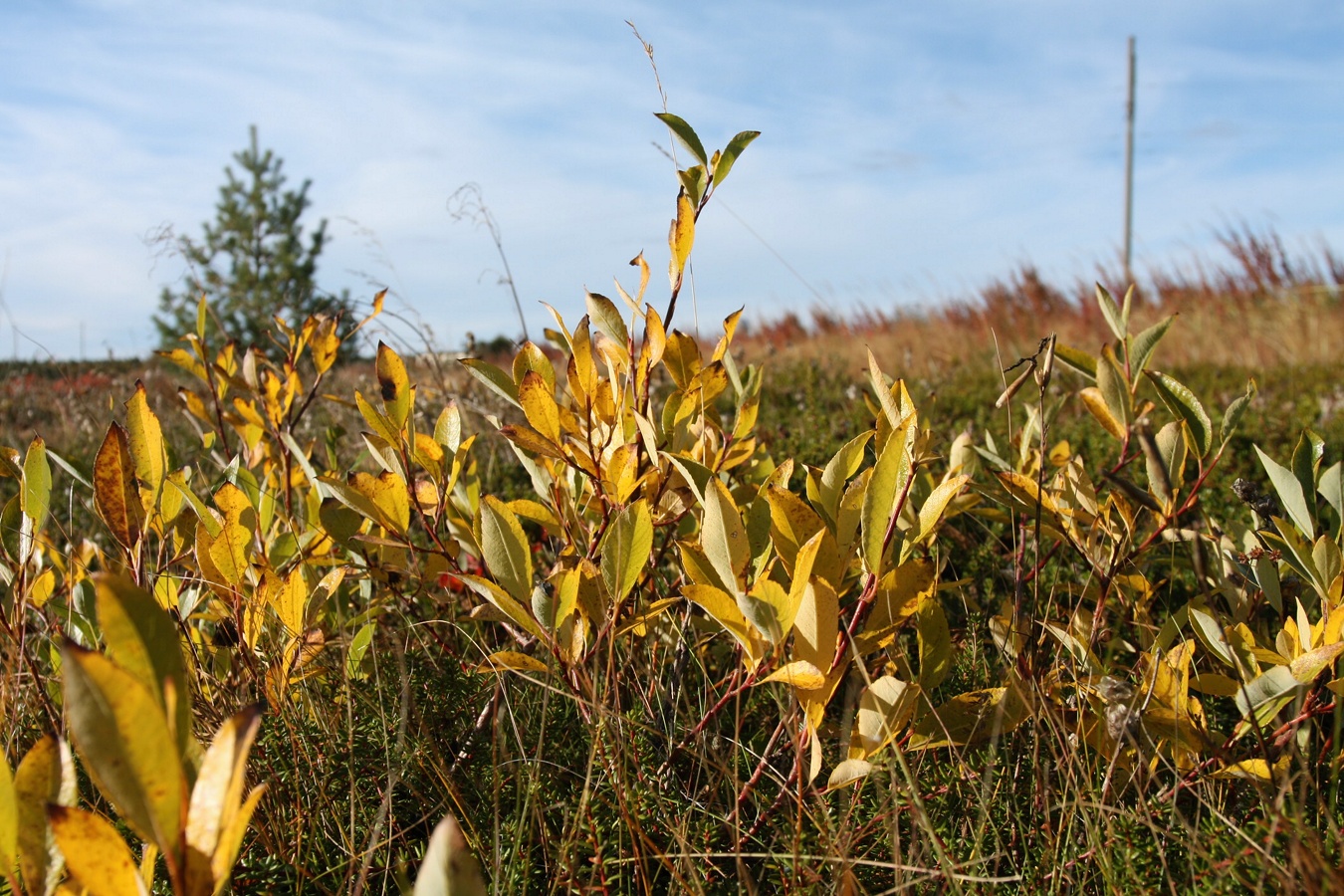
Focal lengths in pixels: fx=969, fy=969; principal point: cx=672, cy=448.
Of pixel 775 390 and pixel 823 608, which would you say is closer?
pixel 823 608

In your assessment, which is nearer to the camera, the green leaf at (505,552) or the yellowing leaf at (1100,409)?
the green leaf at (505,552)

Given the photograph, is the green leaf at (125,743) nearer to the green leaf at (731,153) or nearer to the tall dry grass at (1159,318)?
the green leaf at (731,153)

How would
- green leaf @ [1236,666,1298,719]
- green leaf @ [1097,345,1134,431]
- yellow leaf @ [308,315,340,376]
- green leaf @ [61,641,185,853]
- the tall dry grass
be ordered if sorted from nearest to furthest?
green leaf @ [61,641,185,853] < green leaf @ [1236,666,1298,719] < green leaf @ [1097,345,1134,431] < yellow leaf @ [308,315,340,376] < the tall dry grass

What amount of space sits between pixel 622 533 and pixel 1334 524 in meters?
1.08

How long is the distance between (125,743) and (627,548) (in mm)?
555

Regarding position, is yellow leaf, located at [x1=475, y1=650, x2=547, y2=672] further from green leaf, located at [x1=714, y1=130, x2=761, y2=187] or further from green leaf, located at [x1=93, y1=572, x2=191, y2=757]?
green leaf, located at [x1=714, y1=130, x2=761, y2=187]

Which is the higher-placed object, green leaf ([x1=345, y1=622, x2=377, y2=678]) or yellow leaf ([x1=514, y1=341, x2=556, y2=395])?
yellow leaf ([x1=514, y1=341, x2=556, y2=395])

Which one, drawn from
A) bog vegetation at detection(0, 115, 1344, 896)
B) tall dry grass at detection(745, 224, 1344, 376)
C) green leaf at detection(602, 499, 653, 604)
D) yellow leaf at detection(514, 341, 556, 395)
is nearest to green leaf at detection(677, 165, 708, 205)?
bog vegetation at detection(0, 115, 1344, 896)

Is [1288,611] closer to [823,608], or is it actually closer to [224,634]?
[823,608]

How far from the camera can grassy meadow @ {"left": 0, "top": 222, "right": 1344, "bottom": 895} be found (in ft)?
3.22

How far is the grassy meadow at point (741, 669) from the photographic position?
981mm

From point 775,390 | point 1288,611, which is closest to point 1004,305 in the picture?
point 775,390

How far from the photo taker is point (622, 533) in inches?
40.6

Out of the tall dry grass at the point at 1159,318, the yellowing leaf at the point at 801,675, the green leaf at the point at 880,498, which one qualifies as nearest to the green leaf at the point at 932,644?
the green leaf at the point at 880,498
